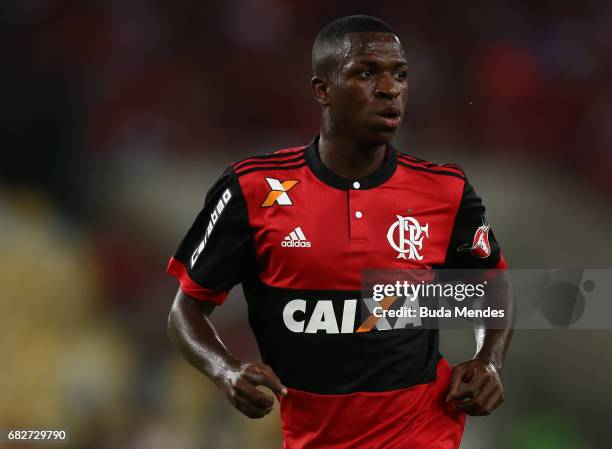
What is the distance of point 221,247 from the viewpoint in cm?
277

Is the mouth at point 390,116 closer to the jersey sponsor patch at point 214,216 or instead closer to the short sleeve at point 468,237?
the short sleeve at point 468,237

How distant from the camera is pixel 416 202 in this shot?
2816 millimetres

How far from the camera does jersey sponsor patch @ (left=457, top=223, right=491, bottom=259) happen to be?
288cm

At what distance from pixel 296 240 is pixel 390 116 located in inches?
19.0

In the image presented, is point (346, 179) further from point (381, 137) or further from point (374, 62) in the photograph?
point (374, 62)

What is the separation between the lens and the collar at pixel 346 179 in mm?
2789

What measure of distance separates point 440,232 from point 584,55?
362 centimetres

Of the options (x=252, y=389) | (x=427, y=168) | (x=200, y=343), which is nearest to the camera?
(x=252, y=389)

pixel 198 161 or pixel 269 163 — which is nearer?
pixel 269 163

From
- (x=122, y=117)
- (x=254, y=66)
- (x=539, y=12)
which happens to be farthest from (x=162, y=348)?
(x=539, y=12)

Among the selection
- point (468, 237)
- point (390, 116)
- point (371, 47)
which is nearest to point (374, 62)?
point (371, 47)

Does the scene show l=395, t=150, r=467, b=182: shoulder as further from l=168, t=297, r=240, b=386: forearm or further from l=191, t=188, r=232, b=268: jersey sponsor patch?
l=168, t=297, r=240, b=386: forearm

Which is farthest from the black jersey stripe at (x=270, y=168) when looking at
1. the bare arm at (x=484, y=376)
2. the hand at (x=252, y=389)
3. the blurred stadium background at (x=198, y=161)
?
the blurred stadium background at (x=198, y=161)

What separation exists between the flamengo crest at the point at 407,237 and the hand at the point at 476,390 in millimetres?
388
